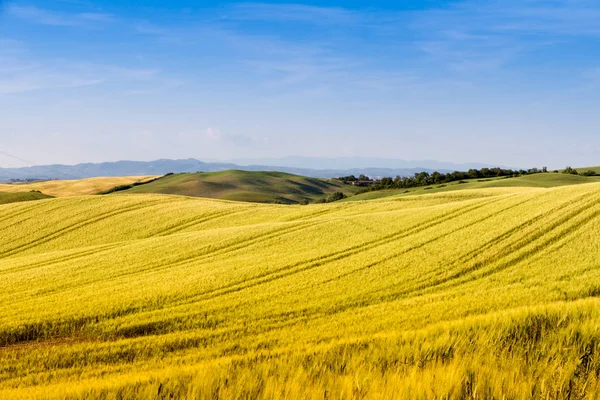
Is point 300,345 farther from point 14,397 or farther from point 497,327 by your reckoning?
point 14,397

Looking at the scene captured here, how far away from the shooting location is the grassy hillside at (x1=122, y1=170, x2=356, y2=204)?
95.2 metres

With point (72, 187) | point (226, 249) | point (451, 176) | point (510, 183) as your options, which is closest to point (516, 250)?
point (226, 249)

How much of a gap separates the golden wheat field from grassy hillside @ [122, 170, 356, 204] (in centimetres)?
6796

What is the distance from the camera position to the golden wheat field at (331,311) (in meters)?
3.63

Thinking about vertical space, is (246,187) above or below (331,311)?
above

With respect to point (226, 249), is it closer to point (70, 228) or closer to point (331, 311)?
point (331, 311)

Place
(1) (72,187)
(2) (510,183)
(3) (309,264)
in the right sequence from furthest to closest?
(1) (72,187)
(2) (510,183)
(3) (309,264)

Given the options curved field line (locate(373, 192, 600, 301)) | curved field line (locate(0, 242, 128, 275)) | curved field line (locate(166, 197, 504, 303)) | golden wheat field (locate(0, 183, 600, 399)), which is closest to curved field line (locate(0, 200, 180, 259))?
curved field line (locate(0, 242, 128, 275))

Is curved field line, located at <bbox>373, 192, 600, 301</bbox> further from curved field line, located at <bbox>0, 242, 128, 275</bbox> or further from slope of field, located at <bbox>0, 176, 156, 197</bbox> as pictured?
slope of field, located at <bbox>0, 176, 156, 197</bbox>

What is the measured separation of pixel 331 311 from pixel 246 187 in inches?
3923

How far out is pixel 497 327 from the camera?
5488 millimetres

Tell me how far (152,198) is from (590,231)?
31.0 m

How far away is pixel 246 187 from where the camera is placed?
10825 cm

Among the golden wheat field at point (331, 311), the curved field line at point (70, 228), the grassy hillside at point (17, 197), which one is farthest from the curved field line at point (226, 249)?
the grassy hillside at point (17, 197)
